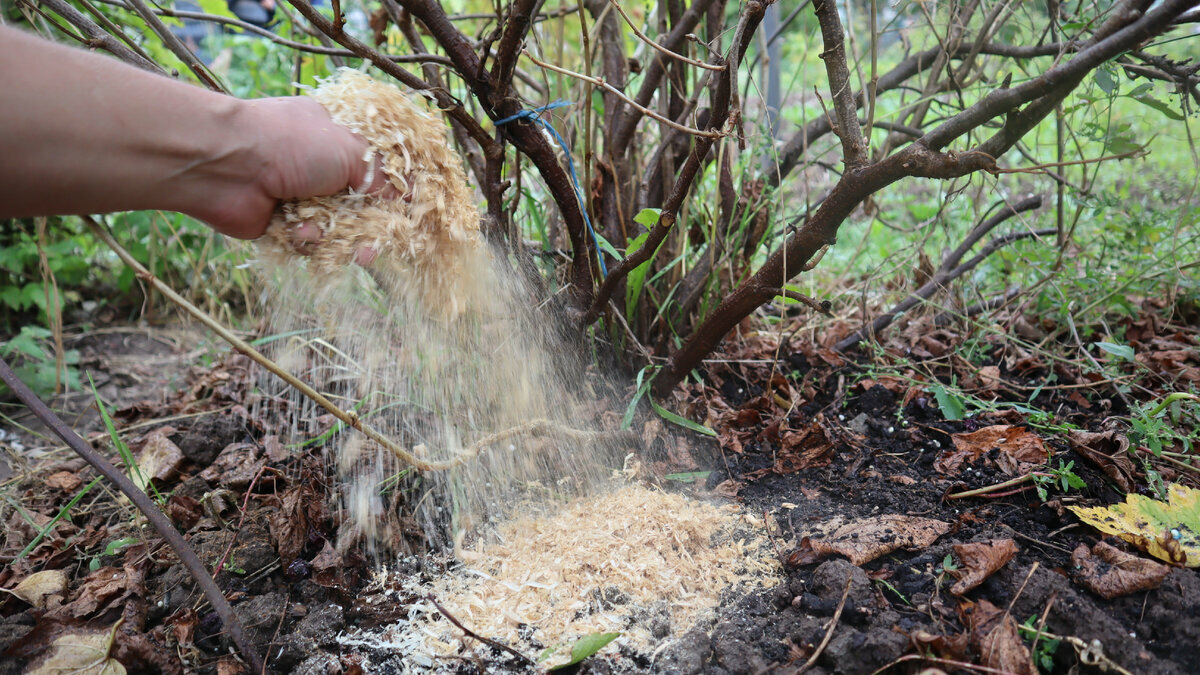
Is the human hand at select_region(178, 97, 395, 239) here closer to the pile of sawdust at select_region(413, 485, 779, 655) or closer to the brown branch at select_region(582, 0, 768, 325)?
the brown branch at select_region(582, 0, 768, 325)

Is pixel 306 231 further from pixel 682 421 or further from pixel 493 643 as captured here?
pixel 682 421

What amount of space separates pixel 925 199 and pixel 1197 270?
2272 millimetres

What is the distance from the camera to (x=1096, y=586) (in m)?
1.44

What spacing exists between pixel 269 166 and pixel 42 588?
131 cm

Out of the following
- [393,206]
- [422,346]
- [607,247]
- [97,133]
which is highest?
[97,133]

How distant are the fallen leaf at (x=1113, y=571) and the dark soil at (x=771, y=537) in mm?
23

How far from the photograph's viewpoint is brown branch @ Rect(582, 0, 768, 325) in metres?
1.63

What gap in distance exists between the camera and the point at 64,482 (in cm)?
234

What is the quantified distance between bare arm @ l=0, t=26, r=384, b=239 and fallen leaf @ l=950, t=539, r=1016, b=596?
1.64 metres

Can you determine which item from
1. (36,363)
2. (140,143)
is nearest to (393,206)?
(140,143)

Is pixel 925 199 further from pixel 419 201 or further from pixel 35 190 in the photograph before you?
pixel 35 190

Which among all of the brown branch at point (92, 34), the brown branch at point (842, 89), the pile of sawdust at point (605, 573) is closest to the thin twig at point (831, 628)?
the pile of sawdust at point (605, 573)

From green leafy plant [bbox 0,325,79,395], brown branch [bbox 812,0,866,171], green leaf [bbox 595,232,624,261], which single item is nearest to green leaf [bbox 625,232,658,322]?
green leaf [bbox 595,232,624,261]

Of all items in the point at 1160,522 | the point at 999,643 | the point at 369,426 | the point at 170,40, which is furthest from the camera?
the point at 369,426
